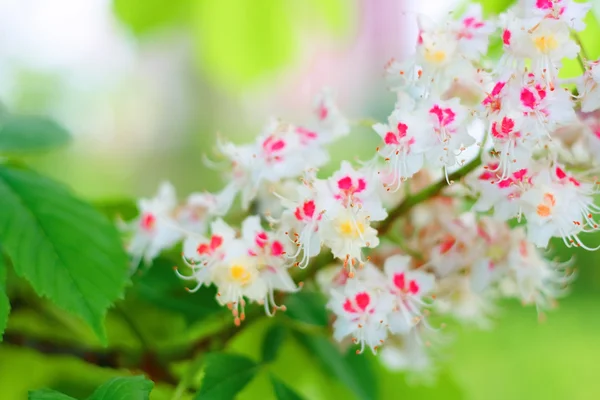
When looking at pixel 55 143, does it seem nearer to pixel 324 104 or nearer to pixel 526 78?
pixel 324 104

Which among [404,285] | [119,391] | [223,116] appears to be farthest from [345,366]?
[223,116]

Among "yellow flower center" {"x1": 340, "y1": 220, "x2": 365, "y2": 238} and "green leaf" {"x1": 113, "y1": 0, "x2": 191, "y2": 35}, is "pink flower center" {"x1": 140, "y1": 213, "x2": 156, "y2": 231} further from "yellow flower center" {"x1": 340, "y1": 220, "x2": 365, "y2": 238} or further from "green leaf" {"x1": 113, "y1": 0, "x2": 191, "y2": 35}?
"green leaf" {"x1": 113, "y1": 0, "x2": 191, "y2": 35}

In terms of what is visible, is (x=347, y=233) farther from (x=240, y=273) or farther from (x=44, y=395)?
(x=44, y=395)

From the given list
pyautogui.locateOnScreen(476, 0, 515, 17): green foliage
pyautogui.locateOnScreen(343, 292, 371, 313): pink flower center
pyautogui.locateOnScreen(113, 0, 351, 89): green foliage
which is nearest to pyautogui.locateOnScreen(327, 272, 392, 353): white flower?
pyautogui.locateOnScreen(343, 292, 371, 313): pink flower center

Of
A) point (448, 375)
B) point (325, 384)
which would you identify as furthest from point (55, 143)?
point (448, 375)

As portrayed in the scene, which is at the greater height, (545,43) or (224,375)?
(545,43)
